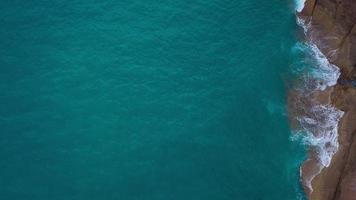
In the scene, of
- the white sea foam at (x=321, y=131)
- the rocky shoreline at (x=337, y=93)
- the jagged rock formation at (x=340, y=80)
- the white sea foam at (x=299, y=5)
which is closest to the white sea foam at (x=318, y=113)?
the white sea foam at (x=321, y=131)

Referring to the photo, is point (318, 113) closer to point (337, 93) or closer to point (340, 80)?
point (337, 93)

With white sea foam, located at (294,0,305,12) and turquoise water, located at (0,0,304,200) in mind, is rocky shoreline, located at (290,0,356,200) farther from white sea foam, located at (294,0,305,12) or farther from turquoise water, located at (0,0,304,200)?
turquoise water, located at (0,0,304,200)

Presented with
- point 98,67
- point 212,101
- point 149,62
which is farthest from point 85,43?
point 212,101

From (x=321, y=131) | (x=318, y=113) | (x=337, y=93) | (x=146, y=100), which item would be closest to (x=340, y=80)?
(x=337, y=93)

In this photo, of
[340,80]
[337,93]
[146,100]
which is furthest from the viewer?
[146,100]

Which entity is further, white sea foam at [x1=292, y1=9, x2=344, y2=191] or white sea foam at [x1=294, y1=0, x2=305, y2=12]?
white sea foam at [x1=294, y1=0, x2=305, y2=12]

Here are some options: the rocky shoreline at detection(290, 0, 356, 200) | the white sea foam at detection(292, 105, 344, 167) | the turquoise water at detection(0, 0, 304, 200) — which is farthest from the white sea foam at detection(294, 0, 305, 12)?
the white sea foam at detection(292, 105, 344, 167)
